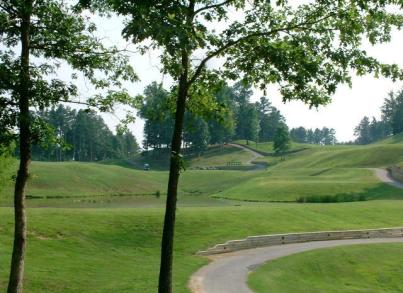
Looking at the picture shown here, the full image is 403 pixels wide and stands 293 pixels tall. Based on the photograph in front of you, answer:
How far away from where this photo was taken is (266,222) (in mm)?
40906

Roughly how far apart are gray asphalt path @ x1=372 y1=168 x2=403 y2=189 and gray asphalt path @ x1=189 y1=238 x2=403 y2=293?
39164 millimetres

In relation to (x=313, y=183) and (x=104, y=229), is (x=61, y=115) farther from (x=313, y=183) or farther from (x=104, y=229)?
(x=104, y=229)

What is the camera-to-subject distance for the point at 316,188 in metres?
74.8

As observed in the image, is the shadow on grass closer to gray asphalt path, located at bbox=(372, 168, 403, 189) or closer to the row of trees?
gray asphalt path, located at bbox=(372, 168, 403, 189)

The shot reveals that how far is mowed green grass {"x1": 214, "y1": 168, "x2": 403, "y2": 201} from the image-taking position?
2800 inches

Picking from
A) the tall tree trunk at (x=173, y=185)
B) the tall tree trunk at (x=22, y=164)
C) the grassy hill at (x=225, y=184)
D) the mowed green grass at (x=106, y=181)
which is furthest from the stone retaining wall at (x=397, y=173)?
the tall tree trunk at (x=22, y=164)

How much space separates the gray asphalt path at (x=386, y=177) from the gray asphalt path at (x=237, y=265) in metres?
39.2

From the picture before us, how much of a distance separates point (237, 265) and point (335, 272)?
567 centimetres

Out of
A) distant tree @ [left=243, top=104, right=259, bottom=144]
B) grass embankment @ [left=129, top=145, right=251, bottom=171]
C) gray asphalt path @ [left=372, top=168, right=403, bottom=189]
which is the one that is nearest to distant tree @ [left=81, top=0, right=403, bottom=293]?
gray asphalt path @ [left=372, top=168, right=403, bottom=189]

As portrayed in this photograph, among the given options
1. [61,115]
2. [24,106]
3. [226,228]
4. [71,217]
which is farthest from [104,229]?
[61,115]

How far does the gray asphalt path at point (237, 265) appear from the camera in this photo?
2370 cm

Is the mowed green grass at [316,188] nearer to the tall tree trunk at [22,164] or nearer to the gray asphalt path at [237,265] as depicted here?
the gray asphalt path at [237,265]

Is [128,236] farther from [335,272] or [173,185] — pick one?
[173,185]

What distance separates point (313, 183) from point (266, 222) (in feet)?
128
